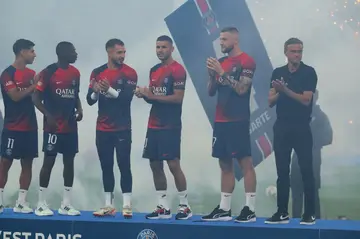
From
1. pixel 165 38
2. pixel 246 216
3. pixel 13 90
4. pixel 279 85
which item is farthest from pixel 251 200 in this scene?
pixel 13 90

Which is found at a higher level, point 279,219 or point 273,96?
point 273,96

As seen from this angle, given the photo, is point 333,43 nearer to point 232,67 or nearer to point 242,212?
point 232,67

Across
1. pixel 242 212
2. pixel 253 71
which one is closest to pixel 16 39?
pixel 253 71

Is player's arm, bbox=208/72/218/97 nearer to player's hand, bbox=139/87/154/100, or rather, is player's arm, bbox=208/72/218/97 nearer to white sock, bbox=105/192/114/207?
player's hand, bbox=139/87/154/100

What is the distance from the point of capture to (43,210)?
5.58 meters

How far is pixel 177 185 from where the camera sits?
5.45 m

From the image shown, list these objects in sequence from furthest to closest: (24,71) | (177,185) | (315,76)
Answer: (24,71) → (177,185) → (315,76)

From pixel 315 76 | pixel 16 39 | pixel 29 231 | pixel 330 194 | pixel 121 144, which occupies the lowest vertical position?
pixel 29 231

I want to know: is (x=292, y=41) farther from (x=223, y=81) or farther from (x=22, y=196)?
(x=22, y=196)

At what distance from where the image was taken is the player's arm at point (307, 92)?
5074mm

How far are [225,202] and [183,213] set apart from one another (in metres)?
0.37

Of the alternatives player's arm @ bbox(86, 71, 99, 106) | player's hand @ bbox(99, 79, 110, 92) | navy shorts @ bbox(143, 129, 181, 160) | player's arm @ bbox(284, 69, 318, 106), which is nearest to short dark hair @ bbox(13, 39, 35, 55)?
player's arm @ bbox(86, 71, 99, 106)

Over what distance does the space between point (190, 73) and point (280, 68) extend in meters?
0.81

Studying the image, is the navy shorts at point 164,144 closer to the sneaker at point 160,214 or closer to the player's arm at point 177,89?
the player's arm at point 177,89
